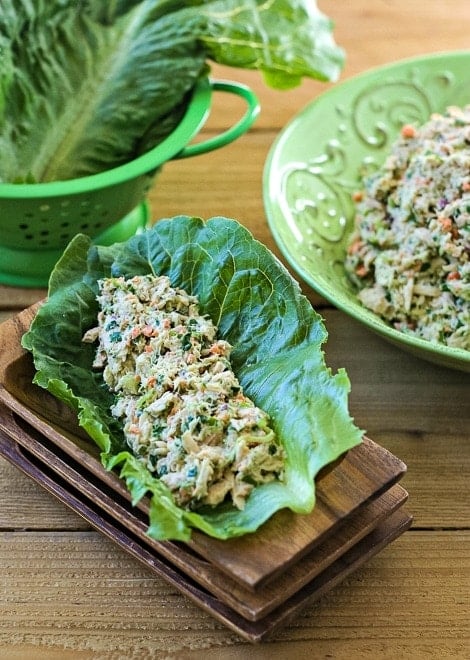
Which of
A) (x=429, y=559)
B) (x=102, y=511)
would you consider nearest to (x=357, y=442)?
(x=429, y=559)

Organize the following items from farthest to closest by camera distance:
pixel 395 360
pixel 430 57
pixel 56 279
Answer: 1. pixel 430 57
2. pixel 395 360
3. pixel 56 279

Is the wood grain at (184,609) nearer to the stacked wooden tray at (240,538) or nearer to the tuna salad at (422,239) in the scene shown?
the stacked wooden tray at (240,538)

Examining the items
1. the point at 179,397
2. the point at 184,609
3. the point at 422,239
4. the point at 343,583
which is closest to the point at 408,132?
the point at 422,239

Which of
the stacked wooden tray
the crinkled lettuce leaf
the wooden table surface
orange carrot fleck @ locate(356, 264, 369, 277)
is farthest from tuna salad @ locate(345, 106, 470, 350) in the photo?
the stacked wooden tray

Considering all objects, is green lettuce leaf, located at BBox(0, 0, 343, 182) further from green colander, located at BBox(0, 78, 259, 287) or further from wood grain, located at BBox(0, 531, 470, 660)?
wood grain, located at BBox(0, 531, 470, 660)

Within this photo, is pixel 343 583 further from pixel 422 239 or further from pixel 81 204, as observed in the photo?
pixel 81 204

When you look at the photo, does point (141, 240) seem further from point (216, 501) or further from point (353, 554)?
point (353, 554)
